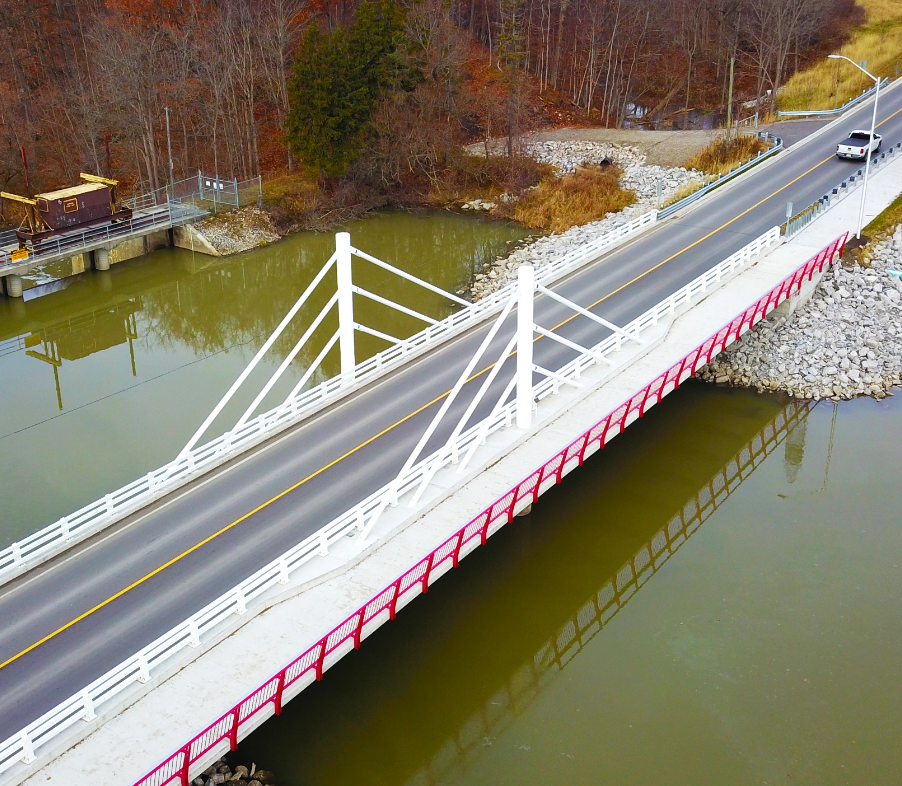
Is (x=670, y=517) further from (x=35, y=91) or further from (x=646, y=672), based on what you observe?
(x=35, y=91)

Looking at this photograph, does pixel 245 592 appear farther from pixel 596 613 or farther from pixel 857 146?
pixel 857 146

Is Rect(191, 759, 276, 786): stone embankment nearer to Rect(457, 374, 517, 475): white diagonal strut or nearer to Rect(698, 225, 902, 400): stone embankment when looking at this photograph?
Rect(457, 374, 517, 475): white diagonal strut

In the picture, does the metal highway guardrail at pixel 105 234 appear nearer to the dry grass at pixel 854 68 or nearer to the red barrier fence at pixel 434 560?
the red barrier fence at pixel 434 560

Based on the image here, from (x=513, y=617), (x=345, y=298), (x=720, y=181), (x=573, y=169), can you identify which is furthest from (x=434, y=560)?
(x=573, y=169)

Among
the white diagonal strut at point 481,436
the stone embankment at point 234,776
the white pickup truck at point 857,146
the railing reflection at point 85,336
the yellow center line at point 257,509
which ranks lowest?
the railing reflection at point 85,336

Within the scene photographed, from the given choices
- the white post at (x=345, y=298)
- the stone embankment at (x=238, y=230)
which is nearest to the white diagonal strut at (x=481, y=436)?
the white post at (x=345, y=298)

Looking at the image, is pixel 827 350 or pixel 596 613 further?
pixel 827 350
